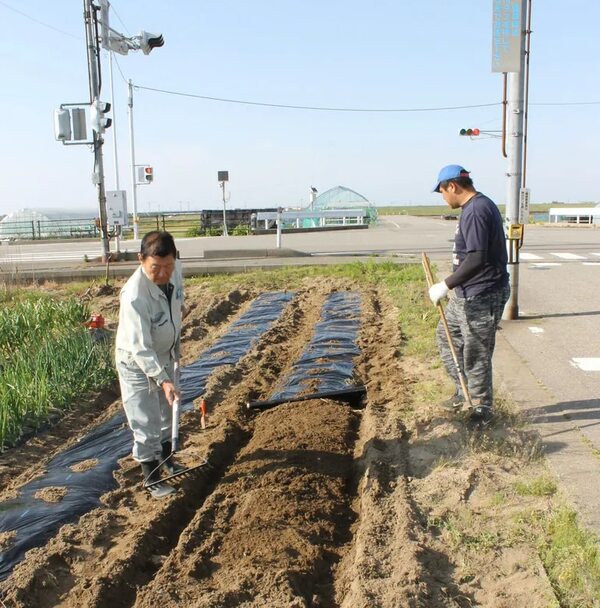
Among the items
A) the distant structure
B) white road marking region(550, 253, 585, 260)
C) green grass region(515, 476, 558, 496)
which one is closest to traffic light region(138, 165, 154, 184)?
the distant structure

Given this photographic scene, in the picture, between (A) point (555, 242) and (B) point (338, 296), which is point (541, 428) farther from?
(A) point (555, 242)

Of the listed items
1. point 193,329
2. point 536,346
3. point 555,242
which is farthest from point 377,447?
point 555,242

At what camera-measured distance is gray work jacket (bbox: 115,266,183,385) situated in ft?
13.4

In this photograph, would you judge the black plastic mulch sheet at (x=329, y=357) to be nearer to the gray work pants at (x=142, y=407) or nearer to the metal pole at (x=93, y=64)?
the gray work pants at (x=142, y=407)

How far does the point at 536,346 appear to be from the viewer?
773 centimetres

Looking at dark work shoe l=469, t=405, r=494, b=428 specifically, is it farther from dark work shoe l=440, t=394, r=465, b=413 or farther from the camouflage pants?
dark work shoe l=440, t=394, r=465, b=413

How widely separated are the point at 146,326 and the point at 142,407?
582 mm

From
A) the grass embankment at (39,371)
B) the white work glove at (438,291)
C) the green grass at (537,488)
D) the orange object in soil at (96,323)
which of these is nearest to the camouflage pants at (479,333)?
the white work glove at (438,291)

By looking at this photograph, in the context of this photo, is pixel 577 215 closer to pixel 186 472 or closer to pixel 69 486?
pixel 186 472

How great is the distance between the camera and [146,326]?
414cm

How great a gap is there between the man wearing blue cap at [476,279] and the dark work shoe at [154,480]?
2.32 metres

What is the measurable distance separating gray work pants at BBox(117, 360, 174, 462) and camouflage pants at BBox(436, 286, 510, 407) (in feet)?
7.22

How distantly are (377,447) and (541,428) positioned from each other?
1.25 meters

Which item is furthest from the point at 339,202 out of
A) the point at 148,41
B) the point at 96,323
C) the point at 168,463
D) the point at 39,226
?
the point at 168,463
